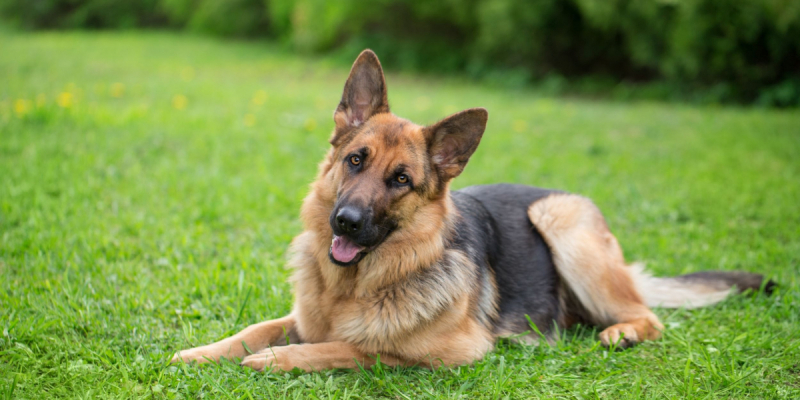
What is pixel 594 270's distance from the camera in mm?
4172

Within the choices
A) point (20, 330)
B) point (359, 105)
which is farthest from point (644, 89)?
point (20, 330)

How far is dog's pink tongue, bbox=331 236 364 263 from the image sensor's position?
339cm

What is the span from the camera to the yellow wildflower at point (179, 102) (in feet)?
33.9

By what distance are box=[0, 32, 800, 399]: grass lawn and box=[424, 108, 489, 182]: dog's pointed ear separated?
1.25m

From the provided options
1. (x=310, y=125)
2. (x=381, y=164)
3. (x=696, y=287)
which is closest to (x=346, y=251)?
(x=381, y=164)

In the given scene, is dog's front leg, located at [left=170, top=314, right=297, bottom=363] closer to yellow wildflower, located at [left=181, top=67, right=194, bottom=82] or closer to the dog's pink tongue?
the dog's pink tongue

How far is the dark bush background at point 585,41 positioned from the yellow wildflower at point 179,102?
7.74 m

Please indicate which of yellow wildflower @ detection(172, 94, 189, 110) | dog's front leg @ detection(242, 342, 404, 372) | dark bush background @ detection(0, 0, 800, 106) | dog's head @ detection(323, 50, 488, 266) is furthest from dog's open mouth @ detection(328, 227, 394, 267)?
dark bush background @ detection(0, 0, 800, 106)

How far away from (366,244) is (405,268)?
34 cm

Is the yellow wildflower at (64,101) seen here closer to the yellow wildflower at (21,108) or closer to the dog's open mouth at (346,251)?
the yellow wildflower at (21,108)

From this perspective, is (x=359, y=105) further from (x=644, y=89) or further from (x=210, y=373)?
(x=644, y=89)

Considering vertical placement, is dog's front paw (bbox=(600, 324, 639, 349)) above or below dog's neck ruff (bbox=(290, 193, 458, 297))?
below

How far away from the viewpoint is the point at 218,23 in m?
25.4

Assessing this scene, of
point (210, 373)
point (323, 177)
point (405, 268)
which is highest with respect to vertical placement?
point (323, 177)
